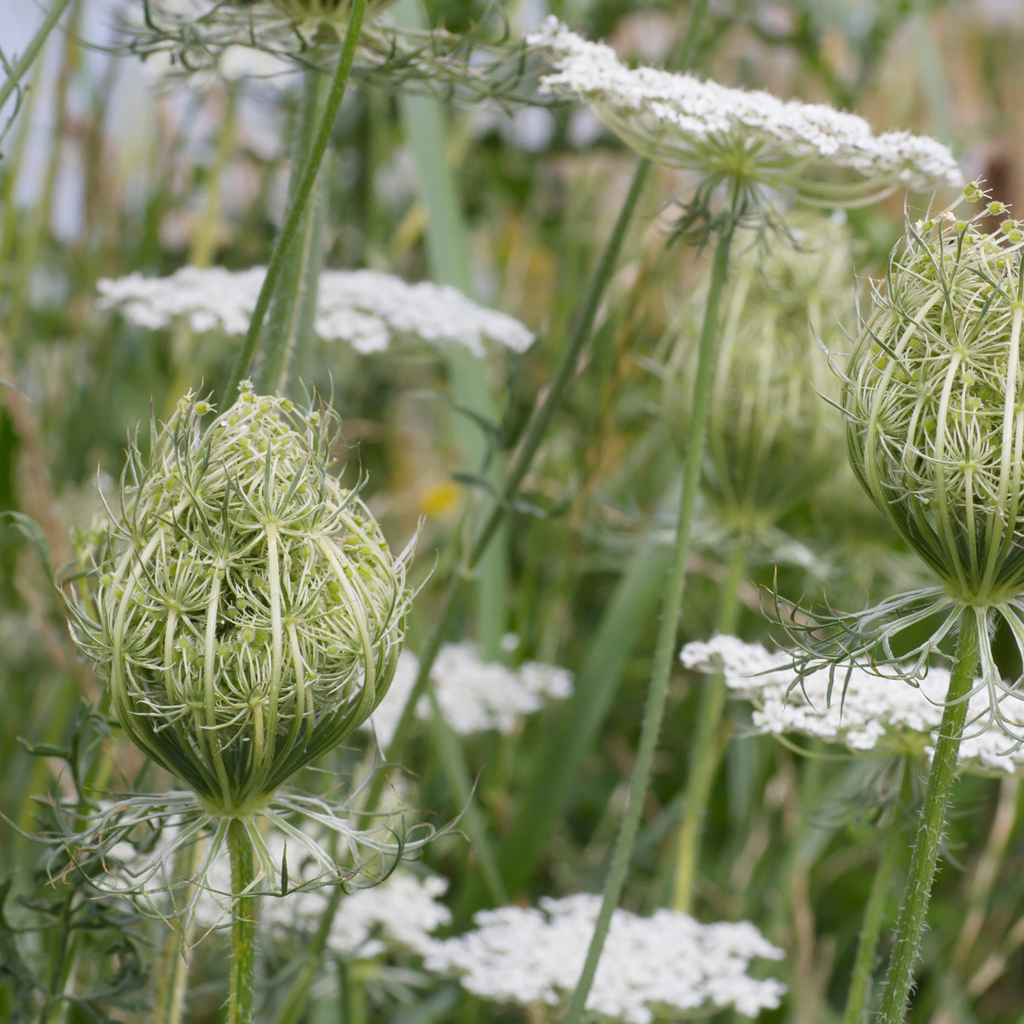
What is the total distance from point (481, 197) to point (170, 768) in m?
2.29

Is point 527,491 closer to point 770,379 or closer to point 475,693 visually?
point 475,693

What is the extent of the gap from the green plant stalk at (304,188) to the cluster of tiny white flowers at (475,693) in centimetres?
80

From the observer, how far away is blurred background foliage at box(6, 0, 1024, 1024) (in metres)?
1.52

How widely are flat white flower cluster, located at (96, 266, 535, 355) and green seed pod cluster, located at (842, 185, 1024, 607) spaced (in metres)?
0.78

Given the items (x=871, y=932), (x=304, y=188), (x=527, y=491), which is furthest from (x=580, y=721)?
(x=304, y=188)

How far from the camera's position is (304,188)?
84 centimetres

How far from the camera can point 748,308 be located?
5.07 ft

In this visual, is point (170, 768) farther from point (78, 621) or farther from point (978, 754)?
point (978, 754)

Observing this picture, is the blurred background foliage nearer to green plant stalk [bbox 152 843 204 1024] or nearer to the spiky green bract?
green plant stalk [bbox 152 843 204 1024]

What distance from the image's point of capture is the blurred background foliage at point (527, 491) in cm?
152

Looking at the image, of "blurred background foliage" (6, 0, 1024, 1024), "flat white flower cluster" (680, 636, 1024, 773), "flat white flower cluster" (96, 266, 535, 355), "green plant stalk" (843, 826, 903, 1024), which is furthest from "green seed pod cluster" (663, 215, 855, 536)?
"green plant stalk" (843, 826, 903, 1024)

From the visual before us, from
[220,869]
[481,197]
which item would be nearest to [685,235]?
[220,869]

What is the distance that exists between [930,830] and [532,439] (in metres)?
0.55

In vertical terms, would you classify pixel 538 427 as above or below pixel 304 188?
below
